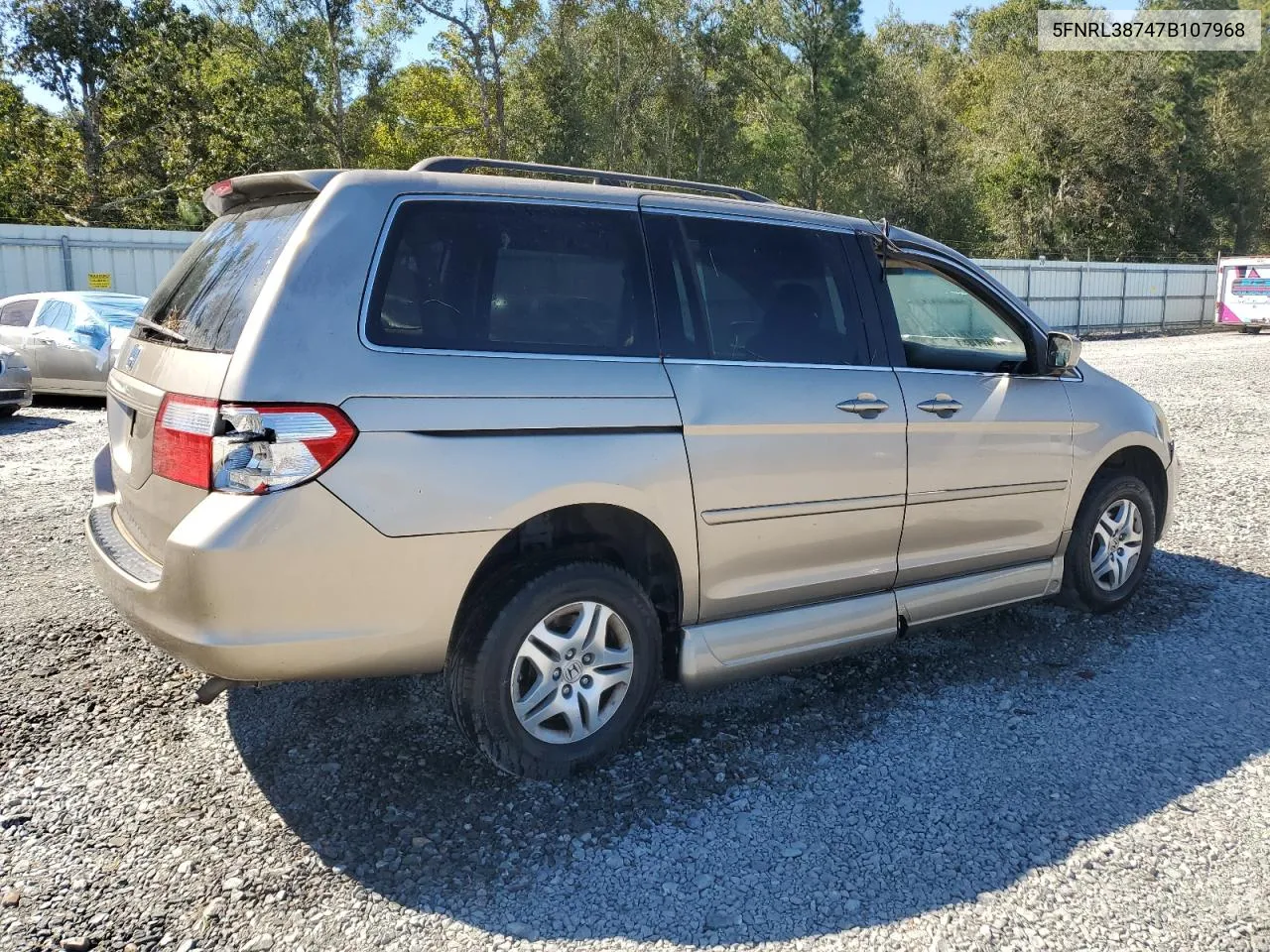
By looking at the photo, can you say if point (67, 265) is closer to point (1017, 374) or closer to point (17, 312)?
point (17, 312)

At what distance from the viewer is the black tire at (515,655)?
314 centimetres

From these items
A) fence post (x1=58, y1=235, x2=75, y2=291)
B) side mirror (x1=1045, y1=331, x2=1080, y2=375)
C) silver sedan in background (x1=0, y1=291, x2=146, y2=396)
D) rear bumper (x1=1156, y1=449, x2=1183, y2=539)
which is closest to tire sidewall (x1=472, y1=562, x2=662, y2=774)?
side mirror (x1=1045, y1=331, x2=1080, y2=375)

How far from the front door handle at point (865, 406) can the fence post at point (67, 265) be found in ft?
62.2

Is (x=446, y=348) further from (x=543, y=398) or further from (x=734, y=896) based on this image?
(x=734, y=896)

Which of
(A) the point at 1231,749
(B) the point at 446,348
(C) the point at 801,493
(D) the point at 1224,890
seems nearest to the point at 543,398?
(B) the point at 446,348

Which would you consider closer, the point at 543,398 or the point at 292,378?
the point at 292,378

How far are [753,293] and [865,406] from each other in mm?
624

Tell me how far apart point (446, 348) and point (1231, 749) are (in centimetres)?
313

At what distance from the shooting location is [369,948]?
251 cm

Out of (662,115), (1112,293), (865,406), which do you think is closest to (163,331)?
(865,406)

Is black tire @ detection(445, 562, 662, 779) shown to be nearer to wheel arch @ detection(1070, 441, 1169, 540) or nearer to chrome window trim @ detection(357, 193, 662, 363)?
chrome window trim @ detection(357, 193, 662, 363)

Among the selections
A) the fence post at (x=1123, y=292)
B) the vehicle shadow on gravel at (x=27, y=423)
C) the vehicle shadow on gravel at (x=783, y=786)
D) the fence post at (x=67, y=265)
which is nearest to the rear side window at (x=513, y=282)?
the vehicle shadow on gravel at (x=783, y=786)

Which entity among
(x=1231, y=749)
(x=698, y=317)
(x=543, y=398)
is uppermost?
(x=698, y=317)

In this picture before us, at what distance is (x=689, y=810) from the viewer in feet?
10.5
